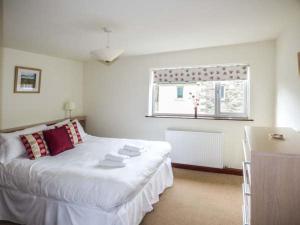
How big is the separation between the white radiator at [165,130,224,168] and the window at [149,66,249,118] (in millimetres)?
425

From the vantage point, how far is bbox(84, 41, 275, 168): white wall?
3365 millimetres

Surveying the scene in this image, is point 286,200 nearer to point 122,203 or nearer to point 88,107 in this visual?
point 122,203

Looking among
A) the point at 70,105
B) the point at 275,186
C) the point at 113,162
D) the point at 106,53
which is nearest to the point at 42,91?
the point at 70,105

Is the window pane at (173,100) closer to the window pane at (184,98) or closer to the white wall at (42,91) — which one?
the window pane at (184,98)

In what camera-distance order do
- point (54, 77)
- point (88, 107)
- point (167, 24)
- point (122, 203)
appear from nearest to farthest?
point (122, 203), point (167, 24), point (54, 77), point (88, 107)

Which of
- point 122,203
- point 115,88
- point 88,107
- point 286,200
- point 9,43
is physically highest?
point 9,43

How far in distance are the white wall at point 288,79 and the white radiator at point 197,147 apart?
99 centimetres

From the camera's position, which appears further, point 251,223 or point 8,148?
point 8,148

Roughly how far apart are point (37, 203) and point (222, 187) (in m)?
2.42

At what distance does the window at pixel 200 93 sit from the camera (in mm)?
3654

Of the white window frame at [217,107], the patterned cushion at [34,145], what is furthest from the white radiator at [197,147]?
the patterned cushion at [34,145]

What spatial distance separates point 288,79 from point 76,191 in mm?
2634

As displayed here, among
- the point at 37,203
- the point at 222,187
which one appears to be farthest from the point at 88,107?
the point at 222,187

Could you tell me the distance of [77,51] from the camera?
3656mm
